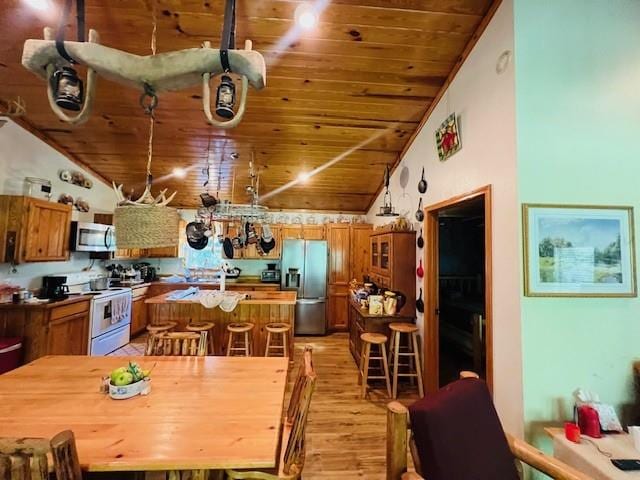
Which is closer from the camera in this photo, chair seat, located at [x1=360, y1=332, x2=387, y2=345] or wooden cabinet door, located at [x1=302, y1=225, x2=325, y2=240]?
chair seat, located at [x1=360, y1=332, x2=387, y2=345]

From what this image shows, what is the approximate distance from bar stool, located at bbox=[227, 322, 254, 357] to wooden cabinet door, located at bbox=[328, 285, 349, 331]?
2.16 meters

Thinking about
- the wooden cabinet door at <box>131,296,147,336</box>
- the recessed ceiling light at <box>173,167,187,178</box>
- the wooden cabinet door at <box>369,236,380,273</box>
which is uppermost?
the recessed ceiling light at <box>173,167,187,178</box>

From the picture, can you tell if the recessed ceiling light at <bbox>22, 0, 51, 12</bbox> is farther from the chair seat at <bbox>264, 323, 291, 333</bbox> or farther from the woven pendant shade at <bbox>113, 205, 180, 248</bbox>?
the chair seat at <bbox>264, 323, 291, 333</bbox>

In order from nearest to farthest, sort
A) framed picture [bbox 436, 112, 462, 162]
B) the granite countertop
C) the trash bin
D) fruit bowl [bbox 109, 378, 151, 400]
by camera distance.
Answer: fruit bowl [bbox 109, 378, 151, 400] → framed picture [bbox 436, 112, 462, 162] → the trash bin → the granite countertop

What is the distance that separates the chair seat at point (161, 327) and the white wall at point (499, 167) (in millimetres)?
3286

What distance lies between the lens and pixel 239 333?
380 centimetres

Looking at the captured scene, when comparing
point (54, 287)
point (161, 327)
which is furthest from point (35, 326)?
point (161, 327)

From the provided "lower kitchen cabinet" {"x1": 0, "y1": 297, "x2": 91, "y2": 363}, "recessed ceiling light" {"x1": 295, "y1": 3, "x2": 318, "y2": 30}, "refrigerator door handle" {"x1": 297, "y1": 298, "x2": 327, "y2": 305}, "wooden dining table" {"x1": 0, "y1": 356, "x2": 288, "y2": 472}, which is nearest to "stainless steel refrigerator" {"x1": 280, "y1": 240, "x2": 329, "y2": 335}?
"refrigerator door handle" {"x1": 297, "y1": 298, "x2": 327, "y2": 305}

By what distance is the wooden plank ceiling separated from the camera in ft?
7.09

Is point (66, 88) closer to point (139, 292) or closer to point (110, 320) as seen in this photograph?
point (110, 320)

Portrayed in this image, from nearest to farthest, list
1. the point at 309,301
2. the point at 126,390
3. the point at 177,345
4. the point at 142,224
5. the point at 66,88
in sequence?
the point at 66,88 → the point at 142,224 → the point at 126,390 → the point at 177,345 → the point at 309,301

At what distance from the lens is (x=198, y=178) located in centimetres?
486

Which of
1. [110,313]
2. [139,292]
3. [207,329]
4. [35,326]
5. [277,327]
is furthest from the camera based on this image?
[139,292]

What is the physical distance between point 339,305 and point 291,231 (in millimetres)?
→ 1695
